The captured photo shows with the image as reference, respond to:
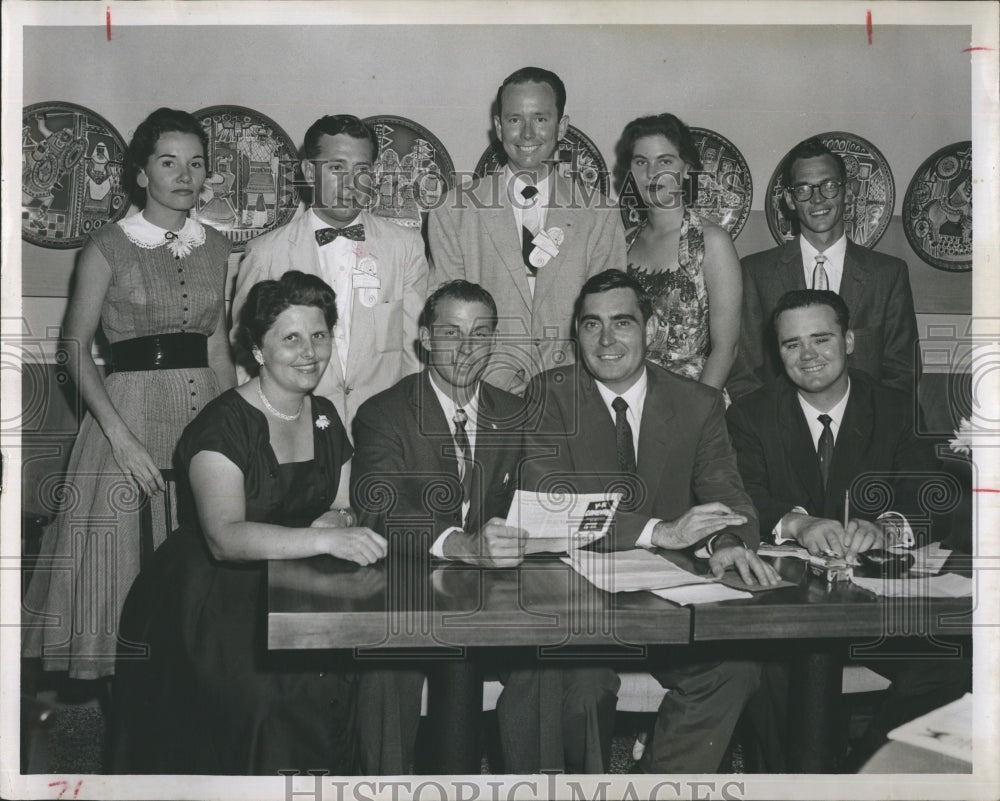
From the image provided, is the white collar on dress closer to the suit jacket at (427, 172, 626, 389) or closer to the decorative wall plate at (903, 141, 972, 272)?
the suit jacket at (427, 172, 626, 389)

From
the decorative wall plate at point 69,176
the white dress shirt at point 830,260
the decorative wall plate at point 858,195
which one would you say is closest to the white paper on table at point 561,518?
the white dress shirt at point 830,260

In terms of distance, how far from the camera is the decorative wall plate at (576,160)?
3.57 m

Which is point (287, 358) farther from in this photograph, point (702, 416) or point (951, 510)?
point (951, 510)

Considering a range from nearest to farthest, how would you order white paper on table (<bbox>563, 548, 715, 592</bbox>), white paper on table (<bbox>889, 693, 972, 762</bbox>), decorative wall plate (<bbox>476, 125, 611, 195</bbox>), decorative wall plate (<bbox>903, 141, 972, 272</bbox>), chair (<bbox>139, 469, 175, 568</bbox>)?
white paper on table (<bbox>889, 693, 972, 762</bbox>)
white paper on table (<bbox>563, 548, 715, 592</bbox>)
chair (<bbox>139, 469, 175, 568</bbox>)
decorative wall plate (<bbox>903, 141, 972, 272</bbox>)
decorative wall plate (<bbox>476, 125, 611, 195</bbox>)

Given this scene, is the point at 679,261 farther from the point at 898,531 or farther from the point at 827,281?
the point at 898,531

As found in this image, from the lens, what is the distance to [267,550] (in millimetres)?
2740

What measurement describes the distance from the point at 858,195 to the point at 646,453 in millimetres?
1331

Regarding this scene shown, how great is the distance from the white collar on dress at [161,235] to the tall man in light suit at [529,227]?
807 mm

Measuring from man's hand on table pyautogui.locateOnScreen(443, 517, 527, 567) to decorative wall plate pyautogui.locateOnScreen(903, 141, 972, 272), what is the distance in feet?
6.15

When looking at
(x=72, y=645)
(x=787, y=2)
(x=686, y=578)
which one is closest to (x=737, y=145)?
(x=787, y=2)

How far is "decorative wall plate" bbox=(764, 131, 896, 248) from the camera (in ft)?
11.8

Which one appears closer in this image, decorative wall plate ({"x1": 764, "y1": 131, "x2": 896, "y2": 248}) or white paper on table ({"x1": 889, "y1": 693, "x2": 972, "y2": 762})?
white paper on table ({"x1": 889, "y1": 693, "x2": 972, "y2": 762})

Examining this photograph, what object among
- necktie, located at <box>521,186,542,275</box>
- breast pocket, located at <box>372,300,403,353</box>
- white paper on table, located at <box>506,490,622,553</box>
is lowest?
white paper on table, located at <box>506,490,622,553</box>

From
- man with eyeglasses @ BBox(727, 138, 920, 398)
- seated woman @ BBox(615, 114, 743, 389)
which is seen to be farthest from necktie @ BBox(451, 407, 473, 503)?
man with eyeglasses @ BBox(727, 138, 920, 398)
